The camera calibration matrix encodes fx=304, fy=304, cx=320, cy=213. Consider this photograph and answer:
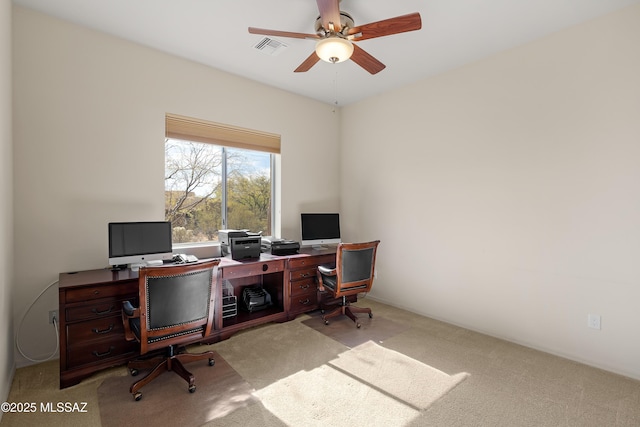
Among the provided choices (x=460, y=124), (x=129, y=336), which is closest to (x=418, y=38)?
(x=460, y=124)

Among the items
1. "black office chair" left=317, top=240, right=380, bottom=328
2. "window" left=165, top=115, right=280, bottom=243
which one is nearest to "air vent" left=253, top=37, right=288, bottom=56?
"window" left=165, top=115, right=280, bottom=243

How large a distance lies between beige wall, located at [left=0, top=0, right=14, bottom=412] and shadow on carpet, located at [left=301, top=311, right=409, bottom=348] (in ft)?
7.99

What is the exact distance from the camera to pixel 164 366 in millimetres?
2322

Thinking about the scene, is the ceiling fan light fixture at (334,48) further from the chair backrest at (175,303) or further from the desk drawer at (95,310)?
the desk drawer at (95,310)

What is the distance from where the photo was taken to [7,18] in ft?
7.30

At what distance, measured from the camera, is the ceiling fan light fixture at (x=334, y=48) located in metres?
2.19

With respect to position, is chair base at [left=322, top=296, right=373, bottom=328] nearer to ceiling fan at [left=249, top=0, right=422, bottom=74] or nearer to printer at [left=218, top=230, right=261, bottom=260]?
printer at [left=218, top=230, right=261, bottom=260]

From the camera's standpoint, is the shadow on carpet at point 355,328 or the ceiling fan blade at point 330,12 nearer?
the ceiling fan blade at point 330,12

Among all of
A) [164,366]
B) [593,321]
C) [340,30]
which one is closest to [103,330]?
[164,366]

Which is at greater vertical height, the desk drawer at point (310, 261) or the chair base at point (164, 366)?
the desk drawer at point (310, 261)

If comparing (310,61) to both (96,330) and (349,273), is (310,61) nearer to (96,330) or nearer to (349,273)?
(349,273)

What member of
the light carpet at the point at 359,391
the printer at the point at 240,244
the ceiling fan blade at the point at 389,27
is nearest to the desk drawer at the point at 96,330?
the printer at the point at 240,244

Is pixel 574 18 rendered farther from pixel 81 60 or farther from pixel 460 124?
pixel 81 60

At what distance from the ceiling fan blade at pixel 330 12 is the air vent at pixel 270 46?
2.92ft
